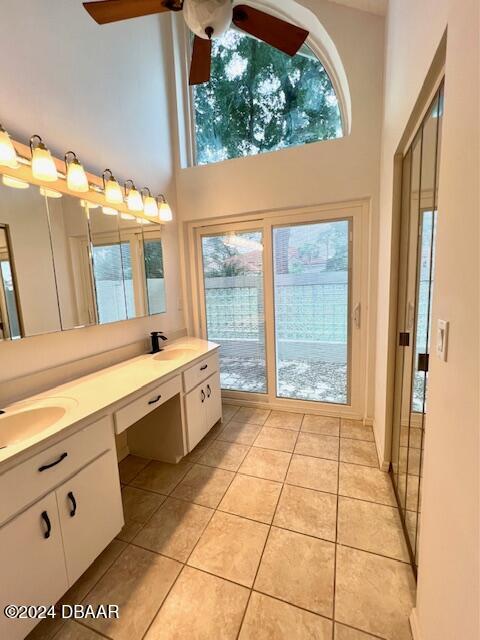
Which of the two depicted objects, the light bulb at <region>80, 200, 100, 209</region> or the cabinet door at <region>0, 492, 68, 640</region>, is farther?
the light bulb at <region>80, 200, 100, 209</region>

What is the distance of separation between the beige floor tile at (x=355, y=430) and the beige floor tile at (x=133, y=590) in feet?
5.53

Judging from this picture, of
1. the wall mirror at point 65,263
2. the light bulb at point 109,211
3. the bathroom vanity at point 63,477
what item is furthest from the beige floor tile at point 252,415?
the light bulb at point 109,211

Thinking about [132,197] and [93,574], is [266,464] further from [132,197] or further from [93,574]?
[132,197]

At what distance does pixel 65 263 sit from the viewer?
1.77m

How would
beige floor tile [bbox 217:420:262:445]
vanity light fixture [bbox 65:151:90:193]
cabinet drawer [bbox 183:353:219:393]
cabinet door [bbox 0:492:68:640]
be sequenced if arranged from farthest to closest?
1. beige floor tile [bbox 217:420:262:445]
2. cabinet drawer [bbox 183:353:219:393]
3. vanity light fixture [bbox 65:151:90:193]
4. cabinet door [bbox 0:492:68:640]

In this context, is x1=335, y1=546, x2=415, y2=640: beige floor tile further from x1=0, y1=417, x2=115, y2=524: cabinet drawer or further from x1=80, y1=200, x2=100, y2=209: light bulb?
x1=80, y1=200, x2=100, y2=209: light bulb

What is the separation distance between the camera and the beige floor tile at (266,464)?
6.63ft

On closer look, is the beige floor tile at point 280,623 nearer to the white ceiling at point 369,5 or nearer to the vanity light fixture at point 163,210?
the vanity light fixture at point 163,210

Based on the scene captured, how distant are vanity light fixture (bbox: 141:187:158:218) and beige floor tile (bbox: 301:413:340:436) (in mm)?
2367

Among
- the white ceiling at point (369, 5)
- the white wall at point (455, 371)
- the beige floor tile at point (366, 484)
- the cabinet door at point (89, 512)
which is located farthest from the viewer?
the white ceiling at point (369, 5)

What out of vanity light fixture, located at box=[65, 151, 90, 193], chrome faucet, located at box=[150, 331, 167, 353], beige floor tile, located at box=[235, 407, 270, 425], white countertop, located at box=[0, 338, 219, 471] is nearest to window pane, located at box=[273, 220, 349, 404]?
beige floor tile, located at box=[235, 407, 270, 425]

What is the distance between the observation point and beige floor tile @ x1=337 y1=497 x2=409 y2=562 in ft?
4.71

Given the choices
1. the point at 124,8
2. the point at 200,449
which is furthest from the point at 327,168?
the point at 200,449

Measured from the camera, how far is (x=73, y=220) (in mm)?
1819
